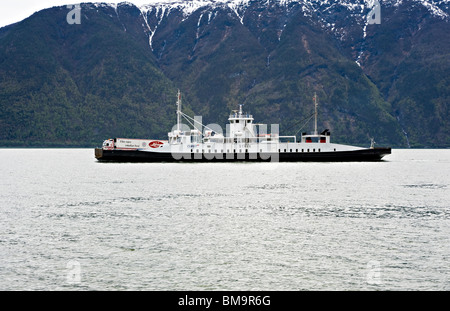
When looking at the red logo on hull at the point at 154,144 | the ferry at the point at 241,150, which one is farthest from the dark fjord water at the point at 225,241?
the red logo on hull at the point at 154,144

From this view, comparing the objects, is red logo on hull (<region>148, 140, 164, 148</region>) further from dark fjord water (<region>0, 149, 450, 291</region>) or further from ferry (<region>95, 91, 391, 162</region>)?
dark fjord water (<region>0, 149, 450, 291</region>)

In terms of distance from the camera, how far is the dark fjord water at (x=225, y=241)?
22.9 metres

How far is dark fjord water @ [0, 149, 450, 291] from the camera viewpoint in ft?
75.3

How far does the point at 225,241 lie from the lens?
30.9 m

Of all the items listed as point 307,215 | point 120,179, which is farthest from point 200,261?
point 120,179

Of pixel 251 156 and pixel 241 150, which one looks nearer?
pixel 241 150

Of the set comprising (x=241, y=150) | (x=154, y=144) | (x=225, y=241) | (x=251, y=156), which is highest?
(x=154, y=144)

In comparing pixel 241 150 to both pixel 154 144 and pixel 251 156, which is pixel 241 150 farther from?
pixel 154 144

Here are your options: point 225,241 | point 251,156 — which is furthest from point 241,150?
point 225,241

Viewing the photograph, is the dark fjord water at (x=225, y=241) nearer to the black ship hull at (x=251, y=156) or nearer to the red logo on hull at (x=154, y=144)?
the black ship hull at (x=251, y=156)

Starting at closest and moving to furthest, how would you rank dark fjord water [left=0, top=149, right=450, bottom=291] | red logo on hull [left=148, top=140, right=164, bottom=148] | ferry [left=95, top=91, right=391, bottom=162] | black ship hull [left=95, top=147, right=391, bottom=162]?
dark fjord water [left=0, top=149, right=450, bottom=291]
black ship hull [left=95, top=147, right=391, bottom=162]
ferry [left=95, top=91, right=391, bottom=162]
red logo on hull [left=148, top=140, right=164, bottom=148]

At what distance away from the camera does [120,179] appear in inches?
2972

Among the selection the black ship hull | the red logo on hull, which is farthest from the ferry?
the red logo on hull
